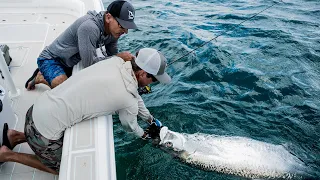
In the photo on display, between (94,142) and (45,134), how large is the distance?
556mm

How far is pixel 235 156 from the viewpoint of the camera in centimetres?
407

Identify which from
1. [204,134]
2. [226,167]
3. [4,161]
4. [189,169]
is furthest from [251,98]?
[4,161]

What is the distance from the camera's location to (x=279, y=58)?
21.2 ft

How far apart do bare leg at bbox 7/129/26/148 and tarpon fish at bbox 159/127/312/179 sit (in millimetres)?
1675

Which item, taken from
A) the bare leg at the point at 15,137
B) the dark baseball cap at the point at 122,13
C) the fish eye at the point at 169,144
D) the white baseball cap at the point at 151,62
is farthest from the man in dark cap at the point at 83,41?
the fish eye at the point at 169,144

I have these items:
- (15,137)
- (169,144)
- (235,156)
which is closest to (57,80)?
(15,137)

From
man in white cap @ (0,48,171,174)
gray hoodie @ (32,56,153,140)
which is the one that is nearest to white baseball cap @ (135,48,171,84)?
man in white cap @ (0,48,171,174)

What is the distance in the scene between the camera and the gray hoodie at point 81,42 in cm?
360

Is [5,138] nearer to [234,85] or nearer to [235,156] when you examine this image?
[235,156]

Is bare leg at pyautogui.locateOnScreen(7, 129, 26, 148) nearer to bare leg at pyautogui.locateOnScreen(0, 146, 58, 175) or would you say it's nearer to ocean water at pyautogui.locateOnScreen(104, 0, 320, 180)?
bare leg at pyautogui.locateOnScreen(0, 146, 58, 175)

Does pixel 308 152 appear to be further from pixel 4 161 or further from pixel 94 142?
pixel 4 161

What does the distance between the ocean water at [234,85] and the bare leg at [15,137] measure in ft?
4.33

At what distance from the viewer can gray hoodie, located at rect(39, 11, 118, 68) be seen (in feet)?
11.8

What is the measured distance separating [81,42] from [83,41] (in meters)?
0.03
